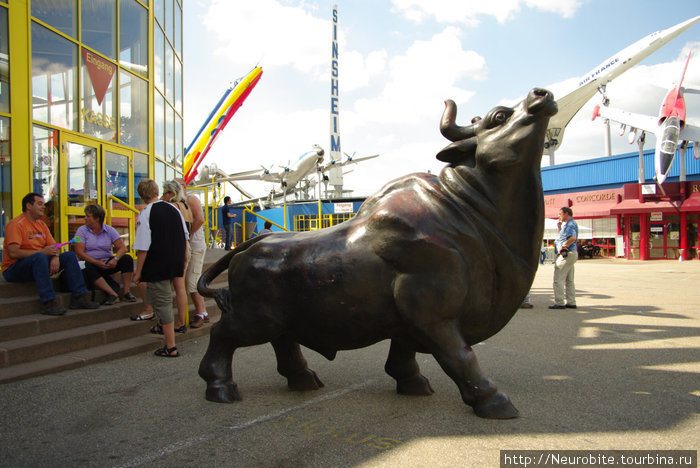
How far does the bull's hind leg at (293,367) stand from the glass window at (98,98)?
635cm

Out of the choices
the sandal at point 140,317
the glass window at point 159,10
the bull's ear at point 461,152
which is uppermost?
the glass window at point 159,10

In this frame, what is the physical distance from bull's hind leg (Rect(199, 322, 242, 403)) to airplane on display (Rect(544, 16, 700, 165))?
81.8 feet

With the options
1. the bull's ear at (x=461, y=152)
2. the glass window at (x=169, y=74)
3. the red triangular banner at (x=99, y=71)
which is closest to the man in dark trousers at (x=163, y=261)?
the bull's ear at (x=461, y=152)

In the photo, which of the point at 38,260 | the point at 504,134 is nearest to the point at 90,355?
the point at 38,260

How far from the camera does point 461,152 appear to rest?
3062mm

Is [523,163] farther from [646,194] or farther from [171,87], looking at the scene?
[646,194]

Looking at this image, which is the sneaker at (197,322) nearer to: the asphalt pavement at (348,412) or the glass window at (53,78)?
the asphalt pavement at (348,412)

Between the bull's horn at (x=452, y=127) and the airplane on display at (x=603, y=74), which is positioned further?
the airplane on display at (x=603, y=74)

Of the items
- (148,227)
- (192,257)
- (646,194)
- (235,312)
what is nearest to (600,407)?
(235,312)

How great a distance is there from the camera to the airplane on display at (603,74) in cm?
2884

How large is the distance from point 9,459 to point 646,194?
2719 centimetres

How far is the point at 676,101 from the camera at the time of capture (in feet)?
81.9

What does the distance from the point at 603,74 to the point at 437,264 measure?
1415 inches

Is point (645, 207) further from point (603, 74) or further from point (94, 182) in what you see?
point (94, 182)
